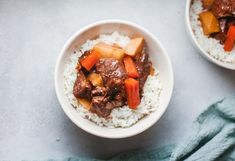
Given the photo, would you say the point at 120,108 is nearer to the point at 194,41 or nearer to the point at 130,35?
the point at 130,35

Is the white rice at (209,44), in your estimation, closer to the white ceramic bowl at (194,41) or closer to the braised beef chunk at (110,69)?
the white ceramic bowl at (194,41)

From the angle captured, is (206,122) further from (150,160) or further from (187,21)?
(187,21)

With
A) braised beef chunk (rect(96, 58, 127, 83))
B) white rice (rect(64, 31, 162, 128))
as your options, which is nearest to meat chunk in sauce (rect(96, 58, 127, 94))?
braised beef chunk (rect(96, 58, 127, 83))

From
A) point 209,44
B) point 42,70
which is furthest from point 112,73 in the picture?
point 209,44

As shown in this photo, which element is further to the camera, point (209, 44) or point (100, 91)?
point (209, 44)

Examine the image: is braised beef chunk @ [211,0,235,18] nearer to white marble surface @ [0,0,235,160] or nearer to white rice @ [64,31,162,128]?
white marble surface @ [0,0,235,160]

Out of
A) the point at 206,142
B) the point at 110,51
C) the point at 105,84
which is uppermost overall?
the point at 110,51
